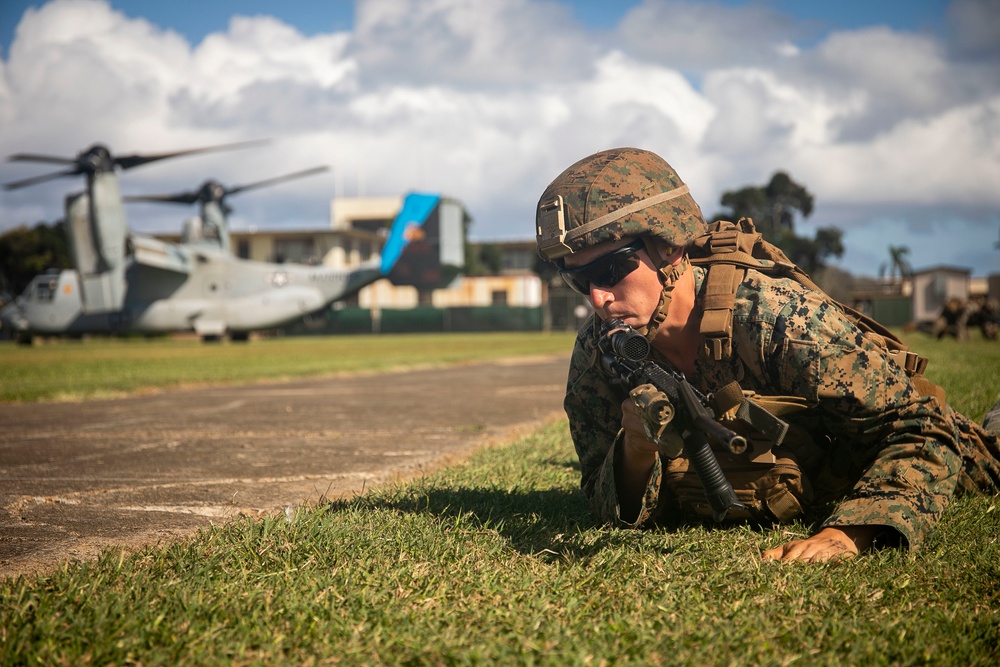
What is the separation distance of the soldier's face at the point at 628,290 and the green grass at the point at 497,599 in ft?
2.43

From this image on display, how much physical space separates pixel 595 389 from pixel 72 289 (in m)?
32.9

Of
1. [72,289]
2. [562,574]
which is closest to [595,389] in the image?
[562,574]

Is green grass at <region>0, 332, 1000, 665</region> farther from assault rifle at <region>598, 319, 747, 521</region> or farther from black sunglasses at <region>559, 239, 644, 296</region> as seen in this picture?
black sunglasses at <region>559, 239, 644, 296</region>

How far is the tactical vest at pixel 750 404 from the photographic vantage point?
255 centimetres

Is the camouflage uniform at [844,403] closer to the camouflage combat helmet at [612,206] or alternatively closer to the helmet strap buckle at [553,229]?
the camouflage combat helmet at [612,206]

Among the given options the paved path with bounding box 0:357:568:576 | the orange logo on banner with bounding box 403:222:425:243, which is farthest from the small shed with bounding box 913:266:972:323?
the paved path with bounding box 0:357:568:576

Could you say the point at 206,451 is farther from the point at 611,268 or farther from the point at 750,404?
the point at 750,404

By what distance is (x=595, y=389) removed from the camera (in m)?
3.02

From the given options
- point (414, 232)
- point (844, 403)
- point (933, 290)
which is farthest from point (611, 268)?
point (933, 290)

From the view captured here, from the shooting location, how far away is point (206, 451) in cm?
523

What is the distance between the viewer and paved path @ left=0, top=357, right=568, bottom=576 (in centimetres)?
328

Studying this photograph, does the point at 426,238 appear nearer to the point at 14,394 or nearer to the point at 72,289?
the point at 72,289

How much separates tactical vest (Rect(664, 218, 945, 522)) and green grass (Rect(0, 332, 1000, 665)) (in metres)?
0.12

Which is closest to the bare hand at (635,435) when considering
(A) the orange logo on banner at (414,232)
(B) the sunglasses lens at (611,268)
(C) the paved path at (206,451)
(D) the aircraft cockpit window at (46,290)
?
(B) the sunglasses lens at (611,268)
